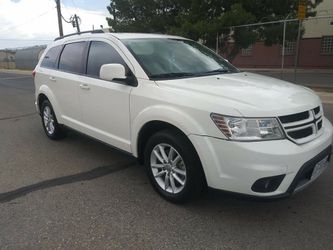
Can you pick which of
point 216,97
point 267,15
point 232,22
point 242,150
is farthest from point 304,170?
point 267,15

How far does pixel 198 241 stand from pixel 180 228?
10.4 inches

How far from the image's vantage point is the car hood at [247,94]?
3273mm

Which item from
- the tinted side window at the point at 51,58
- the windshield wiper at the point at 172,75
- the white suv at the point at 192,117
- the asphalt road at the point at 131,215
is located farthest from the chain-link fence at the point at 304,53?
Result: the asphalt road at the point at 131,215

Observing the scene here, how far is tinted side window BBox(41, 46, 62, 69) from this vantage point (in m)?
6.12

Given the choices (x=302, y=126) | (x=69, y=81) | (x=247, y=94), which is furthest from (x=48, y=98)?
(x=302, y=126)

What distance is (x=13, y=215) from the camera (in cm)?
374

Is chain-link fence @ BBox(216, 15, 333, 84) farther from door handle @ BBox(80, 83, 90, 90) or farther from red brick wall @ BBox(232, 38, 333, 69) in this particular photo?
door handle @ BBox(80, 83, 90, 90)

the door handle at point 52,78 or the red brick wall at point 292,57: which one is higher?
the door handle at point 52,78

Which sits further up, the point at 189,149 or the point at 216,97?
the point at 216,97

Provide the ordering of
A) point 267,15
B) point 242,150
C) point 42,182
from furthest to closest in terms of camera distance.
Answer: point 267,15, point 42,182, point 242,150

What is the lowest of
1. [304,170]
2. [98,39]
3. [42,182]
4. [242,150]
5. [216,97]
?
[42,182]

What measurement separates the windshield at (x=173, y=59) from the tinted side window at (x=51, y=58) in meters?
1.95

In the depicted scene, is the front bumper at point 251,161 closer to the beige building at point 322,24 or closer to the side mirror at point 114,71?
the side mirror at point 114,71

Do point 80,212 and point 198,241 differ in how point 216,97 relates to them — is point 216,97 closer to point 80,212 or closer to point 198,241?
point 198,241
